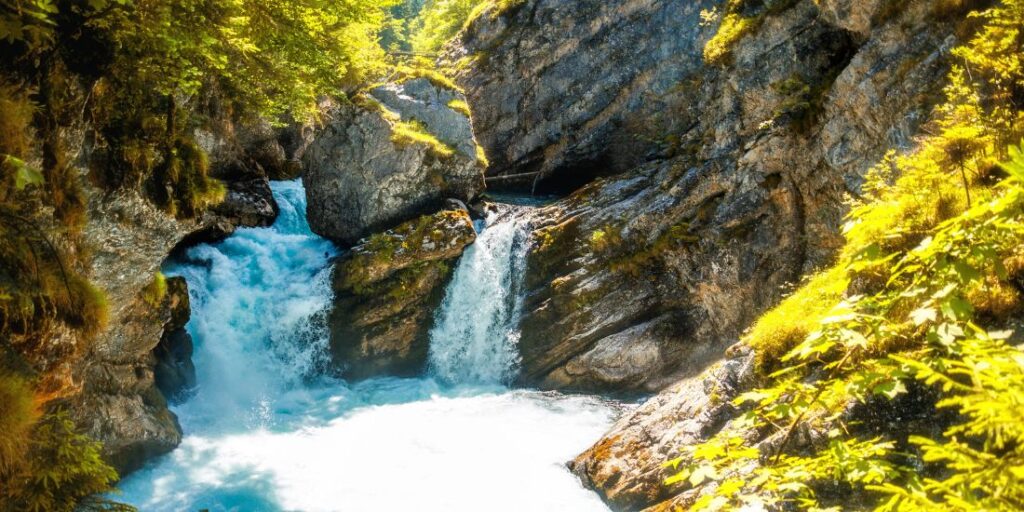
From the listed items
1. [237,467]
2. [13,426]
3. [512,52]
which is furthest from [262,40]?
[512,52]

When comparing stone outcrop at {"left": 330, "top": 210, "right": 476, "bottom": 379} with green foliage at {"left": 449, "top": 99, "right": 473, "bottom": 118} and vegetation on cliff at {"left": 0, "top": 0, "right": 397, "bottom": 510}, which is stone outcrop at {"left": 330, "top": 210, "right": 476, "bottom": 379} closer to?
green foliage at {"left": 449, "top": 99, "right": 473, "bottom": 118}

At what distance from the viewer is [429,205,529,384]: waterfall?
643 inches

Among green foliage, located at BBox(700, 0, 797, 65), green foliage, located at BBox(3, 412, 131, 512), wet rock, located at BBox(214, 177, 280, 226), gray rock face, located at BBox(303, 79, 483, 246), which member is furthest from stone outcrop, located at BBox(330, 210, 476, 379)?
green foliage, located at BBox(3, 412, 131, 512)

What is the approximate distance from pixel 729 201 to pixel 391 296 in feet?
33.8

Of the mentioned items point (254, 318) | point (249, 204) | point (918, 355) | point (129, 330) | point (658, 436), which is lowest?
point (658, 436)

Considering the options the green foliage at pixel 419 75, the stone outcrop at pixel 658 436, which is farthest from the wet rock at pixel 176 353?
the stone outcrop at pixel 658 436

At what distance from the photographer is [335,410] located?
1432 cm

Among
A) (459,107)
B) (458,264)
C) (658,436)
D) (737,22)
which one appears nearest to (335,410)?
(458,264)

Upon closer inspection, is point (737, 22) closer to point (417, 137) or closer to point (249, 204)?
point (417, 137)

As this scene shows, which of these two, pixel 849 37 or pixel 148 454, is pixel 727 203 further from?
pixel 148 454

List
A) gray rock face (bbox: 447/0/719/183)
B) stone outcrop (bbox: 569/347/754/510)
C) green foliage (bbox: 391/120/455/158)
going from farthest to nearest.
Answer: gray rock face (bbox: 447/0/719/183) → green foliage (bbox: 391/120/455/158) → stone outcrop (bbox: 569/347/754/510)

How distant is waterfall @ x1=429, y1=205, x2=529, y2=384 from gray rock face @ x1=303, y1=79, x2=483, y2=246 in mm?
2738

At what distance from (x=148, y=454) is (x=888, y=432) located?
12.9 metres

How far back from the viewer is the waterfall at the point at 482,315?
1633cm
